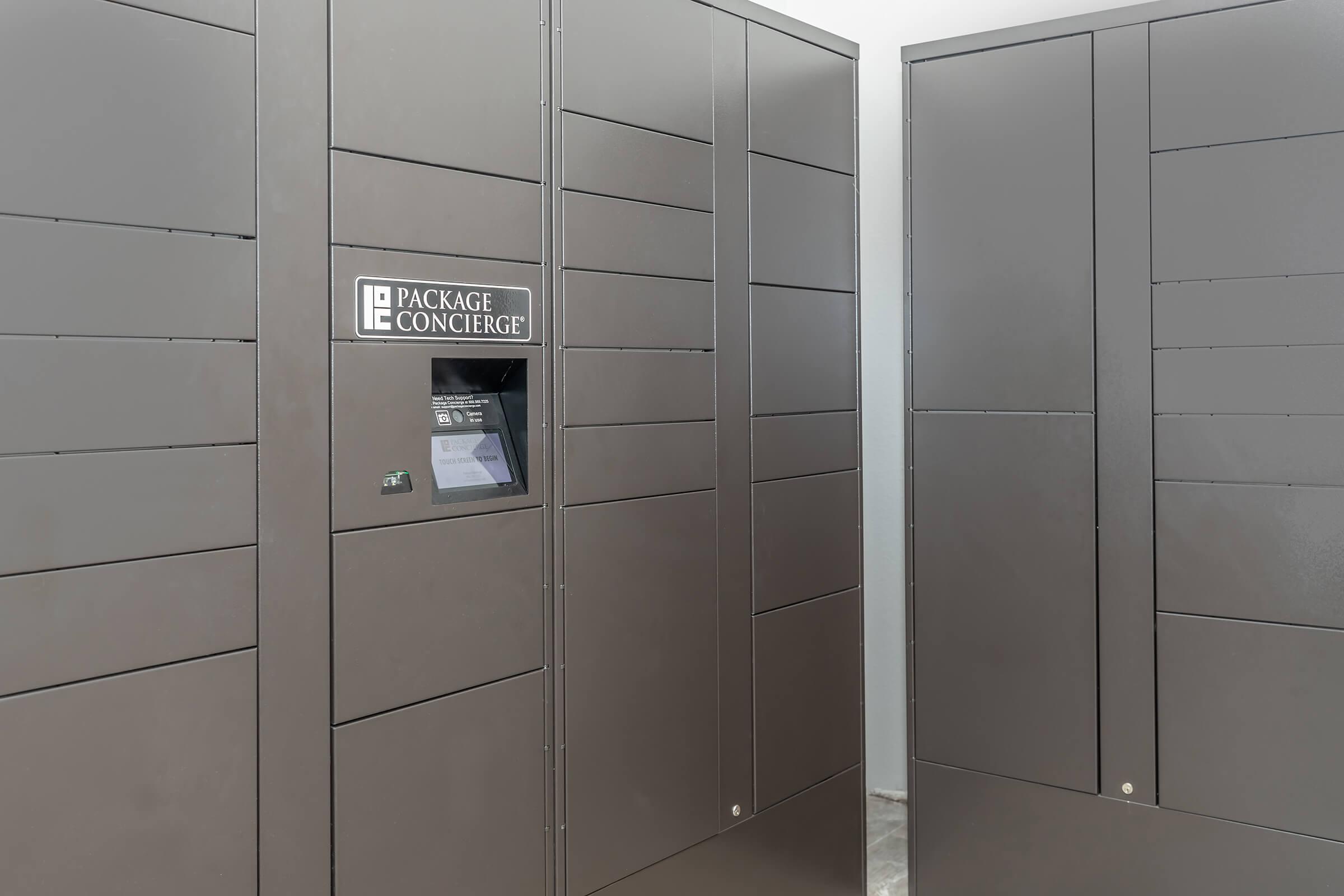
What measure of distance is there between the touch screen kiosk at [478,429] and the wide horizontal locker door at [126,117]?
18.8 inches

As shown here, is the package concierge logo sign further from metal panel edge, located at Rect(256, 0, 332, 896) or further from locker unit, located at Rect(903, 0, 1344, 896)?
locker unit, located at Rect(903, 0, 1344, 896)

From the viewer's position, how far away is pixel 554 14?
1.91 m

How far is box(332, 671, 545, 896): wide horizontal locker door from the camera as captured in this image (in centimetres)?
165

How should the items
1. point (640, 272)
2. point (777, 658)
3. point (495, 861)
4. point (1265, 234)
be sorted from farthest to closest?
point (777, 658), point (1265, 234), point (640, 272), point (495, 861)

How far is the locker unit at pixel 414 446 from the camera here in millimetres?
1344

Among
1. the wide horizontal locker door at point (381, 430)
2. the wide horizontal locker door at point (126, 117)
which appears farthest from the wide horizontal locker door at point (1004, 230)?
the wide horizontal locker door at point (126, 117)

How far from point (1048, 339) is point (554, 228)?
1.38 m

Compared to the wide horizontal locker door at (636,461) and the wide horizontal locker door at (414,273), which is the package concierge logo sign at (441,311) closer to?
the wide horizontal locker door at (414,273)

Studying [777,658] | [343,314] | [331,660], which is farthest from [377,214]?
[777,658]

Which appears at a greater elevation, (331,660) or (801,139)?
(801,139)

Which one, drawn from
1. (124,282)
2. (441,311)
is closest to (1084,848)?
(441,311)

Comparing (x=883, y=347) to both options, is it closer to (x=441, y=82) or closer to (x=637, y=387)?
(x=637, y=387)

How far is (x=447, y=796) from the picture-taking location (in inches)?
69.4

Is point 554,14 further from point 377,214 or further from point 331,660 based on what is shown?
point 331,660
